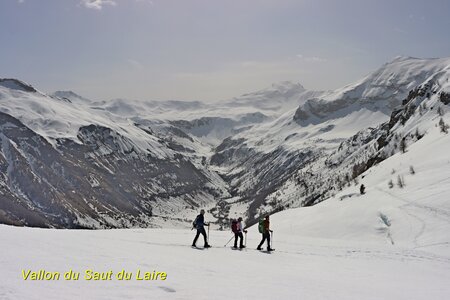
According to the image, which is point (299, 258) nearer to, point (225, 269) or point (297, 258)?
point (297, 258)

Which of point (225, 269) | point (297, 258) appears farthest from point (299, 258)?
point (225, 269)

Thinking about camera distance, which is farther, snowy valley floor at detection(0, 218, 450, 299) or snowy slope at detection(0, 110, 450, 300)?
snowy slope at detection(0, 110, 450, 300)

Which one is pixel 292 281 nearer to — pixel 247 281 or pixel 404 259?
pixel 247 281

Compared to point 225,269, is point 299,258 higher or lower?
higher

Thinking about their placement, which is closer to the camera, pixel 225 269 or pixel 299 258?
pixel 225 269

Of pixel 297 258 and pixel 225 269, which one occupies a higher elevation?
pixel 297 258

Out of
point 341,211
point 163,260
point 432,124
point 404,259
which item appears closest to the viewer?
point 163,260

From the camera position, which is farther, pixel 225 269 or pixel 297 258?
pixel 297 258

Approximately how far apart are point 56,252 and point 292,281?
11.1 metres

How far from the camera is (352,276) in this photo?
2197cm

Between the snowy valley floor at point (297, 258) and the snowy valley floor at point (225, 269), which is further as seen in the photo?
the snowy valley floor at point (297, 258)

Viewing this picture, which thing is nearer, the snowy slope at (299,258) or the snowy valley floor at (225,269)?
the snowy valley floor at (225,269)

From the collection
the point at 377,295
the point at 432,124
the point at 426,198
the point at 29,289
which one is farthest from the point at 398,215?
the point at 432,124

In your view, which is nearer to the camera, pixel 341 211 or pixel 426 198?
pixel 426 198
